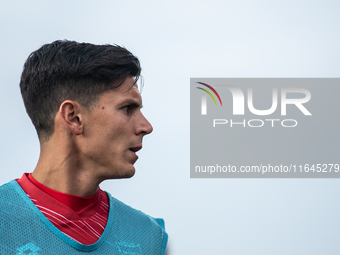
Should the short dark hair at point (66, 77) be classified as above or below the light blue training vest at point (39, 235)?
above

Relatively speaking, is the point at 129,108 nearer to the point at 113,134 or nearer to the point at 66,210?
the point at 113,134

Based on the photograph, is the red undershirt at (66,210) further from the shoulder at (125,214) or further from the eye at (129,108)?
the eye at (129,108)

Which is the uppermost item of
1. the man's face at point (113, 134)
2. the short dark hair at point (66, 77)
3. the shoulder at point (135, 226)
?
the short dark hair at point (66, 77)

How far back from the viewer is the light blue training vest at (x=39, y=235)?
0.84 meters

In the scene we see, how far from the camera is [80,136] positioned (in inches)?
35.9

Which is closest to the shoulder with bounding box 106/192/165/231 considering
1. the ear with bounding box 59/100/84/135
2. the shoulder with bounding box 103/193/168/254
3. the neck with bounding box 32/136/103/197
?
the shoulder with bounding box 103/193/168/254

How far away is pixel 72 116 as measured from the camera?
906 mm

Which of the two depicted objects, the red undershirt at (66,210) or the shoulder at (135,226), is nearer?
the red undershirt at (66,210)

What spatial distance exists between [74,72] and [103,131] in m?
0.15

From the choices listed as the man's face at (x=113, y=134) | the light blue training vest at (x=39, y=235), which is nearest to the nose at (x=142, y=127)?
the man's face at (x=113, y=134)

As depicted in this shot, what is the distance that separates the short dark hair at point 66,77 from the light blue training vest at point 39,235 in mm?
161

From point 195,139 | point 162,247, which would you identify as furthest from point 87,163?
point 195,139

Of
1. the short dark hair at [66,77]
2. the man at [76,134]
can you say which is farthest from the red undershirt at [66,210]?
the short dark hair at [66,77]

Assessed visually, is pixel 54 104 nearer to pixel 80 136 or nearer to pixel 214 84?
pixel 80 136
